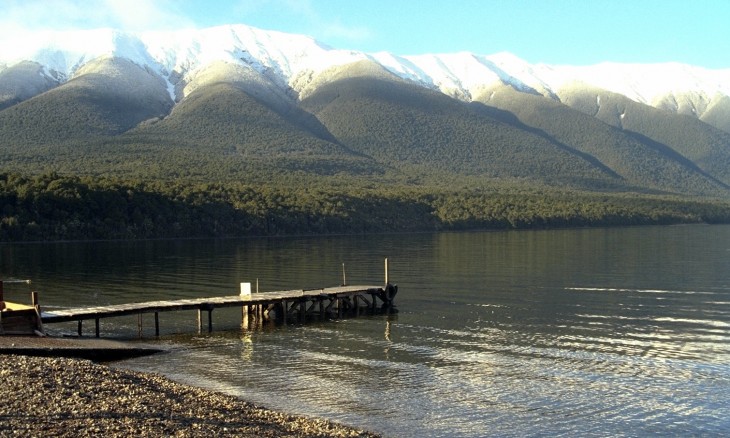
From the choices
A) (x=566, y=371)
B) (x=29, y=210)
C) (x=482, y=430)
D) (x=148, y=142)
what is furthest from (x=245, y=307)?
(x=148, y=142)

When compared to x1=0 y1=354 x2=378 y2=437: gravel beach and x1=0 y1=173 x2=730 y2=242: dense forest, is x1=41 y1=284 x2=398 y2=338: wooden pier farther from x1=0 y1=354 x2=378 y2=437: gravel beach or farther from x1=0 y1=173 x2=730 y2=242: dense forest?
x1=0 y1=173 x2=730 y2=242: dense forest

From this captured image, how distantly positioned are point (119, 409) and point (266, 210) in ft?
345

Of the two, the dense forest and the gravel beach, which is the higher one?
the dense forest

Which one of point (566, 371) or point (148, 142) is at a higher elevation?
point (148, 142)

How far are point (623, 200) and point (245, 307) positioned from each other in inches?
6112

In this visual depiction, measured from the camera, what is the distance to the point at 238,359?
3253 centimetres

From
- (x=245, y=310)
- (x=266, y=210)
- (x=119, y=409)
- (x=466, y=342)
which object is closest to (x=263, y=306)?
Answer: (x=245, y=310)

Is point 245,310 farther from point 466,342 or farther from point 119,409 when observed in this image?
point 119,409

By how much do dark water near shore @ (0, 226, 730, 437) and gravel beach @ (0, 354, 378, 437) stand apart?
1991mm

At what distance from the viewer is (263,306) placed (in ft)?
143

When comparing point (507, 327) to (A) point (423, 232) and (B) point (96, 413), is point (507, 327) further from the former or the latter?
(A) point (423, 232)

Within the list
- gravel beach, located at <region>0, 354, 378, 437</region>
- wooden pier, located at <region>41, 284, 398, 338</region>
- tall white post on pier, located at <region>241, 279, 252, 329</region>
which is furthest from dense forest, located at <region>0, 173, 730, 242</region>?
gravel beach, located at <region>0, 354, 378, 437</region>

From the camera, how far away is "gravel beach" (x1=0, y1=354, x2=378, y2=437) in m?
19.5

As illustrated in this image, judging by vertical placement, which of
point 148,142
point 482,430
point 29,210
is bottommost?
point 482,430
